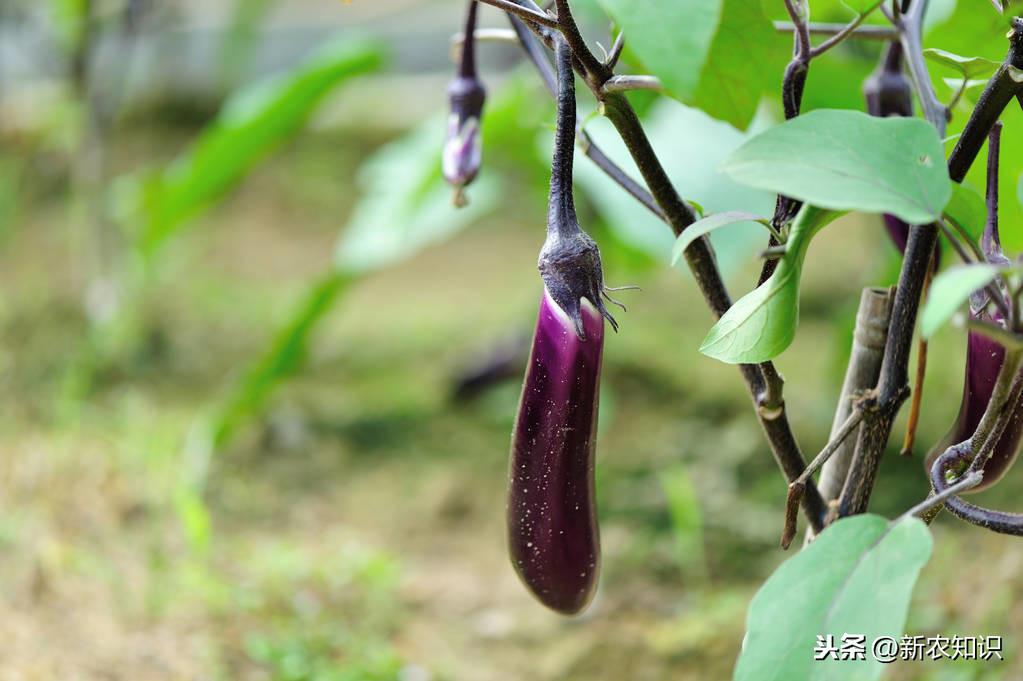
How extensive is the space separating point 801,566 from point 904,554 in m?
0.03

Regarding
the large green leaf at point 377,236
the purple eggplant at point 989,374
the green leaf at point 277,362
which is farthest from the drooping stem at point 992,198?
the green leaf at point 277,362

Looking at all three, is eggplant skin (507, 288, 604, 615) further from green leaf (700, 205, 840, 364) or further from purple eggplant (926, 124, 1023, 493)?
purple eggplant (926, 124, 1023, 493)

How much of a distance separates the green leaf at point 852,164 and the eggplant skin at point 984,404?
13 cm

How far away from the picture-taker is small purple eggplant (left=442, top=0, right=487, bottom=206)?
538mm

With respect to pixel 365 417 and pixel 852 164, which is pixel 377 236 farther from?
pixel 852 164

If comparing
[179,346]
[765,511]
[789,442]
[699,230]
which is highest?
[699,230]

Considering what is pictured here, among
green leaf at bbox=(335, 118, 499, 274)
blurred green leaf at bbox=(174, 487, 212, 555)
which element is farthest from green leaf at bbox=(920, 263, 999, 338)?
green leaf at bbox=(335, 118, 499, 274)

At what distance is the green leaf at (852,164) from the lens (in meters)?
0.30

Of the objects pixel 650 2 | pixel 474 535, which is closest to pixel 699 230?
pixel 650 2

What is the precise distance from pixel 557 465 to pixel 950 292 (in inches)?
7.3

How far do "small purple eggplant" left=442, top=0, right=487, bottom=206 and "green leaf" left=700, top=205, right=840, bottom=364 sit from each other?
0.22 metres

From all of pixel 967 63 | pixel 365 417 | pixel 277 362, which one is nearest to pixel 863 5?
pixel 967 63

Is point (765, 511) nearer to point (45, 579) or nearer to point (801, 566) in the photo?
point (45, 579)

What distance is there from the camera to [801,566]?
33 cm
